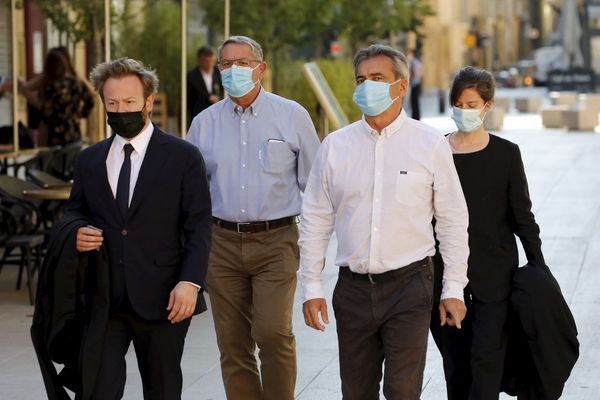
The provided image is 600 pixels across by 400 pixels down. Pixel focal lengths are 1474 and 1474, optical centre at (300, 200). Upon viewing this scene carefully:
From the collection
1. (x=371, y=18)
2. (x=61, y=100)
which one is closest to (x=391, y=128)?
(x=61, y=100)

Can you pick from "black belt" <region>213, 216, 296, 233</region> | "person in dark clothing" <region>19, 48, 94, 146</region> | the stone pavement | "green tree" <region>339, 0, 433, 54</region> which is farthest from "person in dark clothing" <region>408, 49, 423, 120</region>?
"black belt" <region>213, 216, 296, 233</region>

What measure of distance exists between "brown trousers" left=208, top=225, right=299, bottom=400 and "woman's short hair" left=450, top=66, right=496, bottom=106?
1.05 m

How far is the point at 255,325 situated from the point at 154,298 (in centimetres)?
106

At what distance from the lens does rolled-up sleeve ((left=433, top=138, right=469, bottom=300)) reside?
18.4 feet

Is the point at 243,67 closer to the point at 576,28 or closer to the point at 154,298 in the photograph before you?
the point at 154,298

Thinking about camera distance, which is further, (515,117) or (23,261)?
(515,117)

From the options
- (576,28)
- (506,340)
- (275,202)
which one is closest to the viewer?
(506,340)

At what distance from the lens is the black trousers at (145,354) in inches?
221

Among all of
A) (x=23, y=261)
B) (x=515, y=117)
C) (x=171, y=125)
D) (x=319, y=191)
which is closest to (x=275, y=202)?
(x=319, y=191)

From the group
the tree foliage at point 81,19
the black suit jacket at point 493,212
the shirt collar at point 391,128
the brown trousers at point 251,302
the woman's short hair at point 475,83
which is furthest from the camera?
the tree foliage at point 81,19

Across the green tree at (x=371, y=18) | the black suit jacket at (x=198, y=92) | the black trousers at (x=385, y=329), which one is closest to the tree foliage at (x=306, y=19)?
the green tree at (x=371, y=18)

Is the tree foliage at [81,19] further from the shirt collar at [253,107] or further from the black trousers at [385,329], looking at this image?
the black trousers at [385,329]

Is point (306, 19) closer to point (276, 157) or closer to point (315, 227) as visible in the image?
point (276, 157)

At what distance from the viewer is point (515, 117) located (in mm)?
43125
